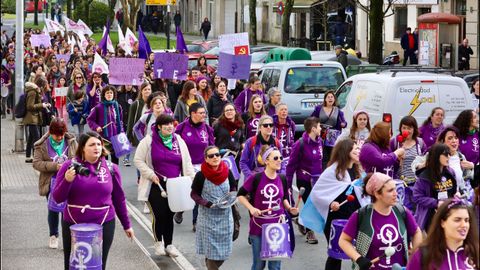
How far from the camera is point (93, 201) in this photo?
9250 millimetres

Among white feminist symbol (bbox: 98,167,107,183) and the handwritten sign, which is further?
the handwritten sign

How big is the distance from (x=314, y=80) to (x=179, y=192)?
11.3 metres

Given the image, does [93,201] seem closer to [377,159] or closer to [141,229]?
[377,159]

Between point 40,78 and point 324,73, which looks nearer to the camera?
Answer: point 40,78

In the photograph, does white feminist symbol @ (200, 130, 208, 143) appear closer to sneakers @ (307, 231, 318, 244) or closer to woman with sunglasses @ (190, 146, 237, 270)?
sneakers @ (307, 231, 318, 244)

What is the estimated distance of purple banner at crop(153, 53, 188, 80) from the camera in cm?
2055

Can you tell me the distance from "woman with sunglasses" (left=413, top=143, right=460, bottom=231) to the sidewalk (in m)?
2.77

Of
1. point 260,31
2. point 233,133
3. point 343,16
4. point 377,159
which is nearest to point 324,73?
point 233,133

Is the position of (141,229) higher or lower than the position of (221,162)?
lower

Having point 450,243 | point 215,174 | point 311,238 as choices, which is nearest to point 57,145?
point 215,174

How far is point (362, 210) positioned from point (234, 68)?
12.4 metres

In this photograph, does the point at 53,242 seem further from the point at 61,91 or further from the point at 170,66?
the point at 61,91

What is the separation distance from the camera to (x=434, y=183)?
991 centimetres

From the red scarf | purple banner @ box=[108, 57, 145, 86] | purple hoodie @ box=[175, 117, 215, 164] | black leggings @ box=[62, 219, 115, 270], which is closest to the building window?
purple banner @ box=[108, 57, 145, 86]
